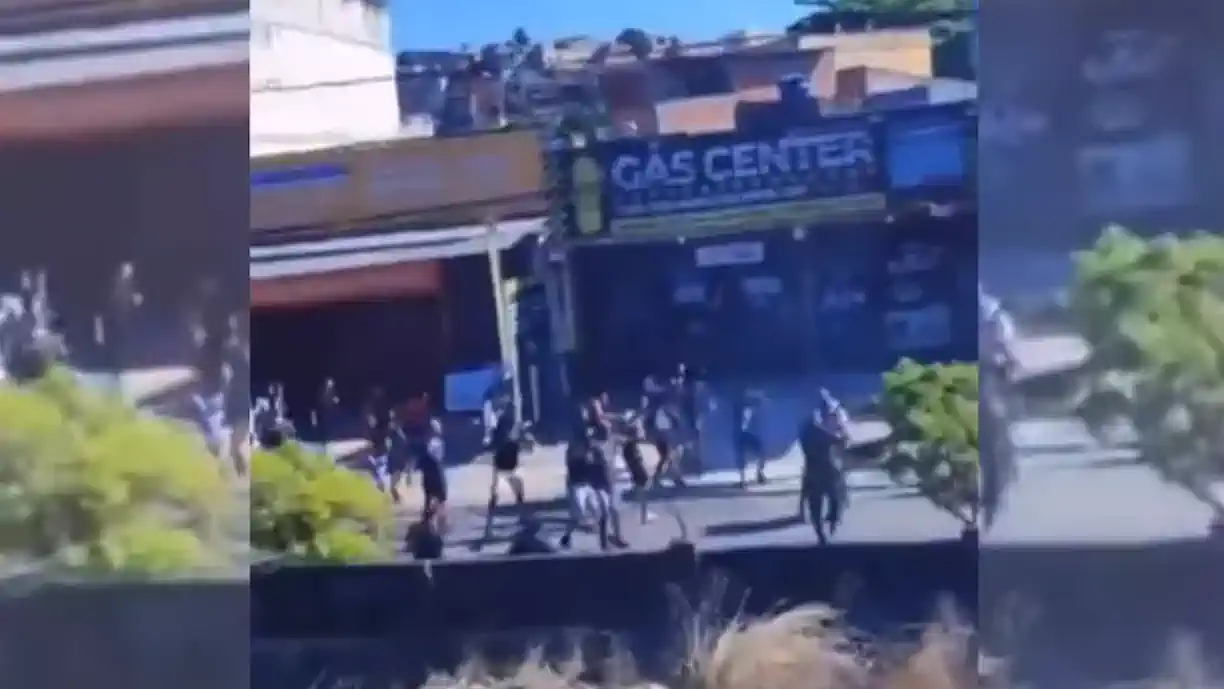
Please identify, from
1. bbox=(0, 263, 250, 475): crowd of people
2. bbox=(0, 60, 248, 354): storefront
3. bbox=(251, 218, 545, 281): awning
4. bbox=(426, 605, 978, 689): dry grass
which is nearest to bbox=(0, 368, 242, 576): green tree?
bbox=(0, 263, 250, 475): crowd of people

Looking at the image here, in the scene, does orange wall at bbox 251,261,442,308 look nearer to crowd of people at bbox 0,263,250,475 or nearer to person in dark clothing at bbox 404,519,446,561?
crowd of people at bbox 0,263,250,475

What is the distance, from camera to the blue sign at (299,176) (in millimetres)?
4746

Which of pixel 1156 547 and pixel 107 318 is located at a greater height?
pixel 107 318

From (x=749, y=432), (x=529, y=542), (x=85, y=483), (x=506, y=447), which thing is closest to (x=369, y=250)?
(x=506, y=447)

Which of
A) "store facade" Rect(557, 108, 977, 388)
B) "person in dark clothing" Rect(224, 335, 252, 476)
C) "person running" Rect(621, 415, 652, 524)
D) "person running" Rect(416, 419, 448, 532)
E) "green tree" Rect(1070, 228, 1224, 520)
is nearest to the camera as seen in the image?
"green tree" Rect(1070, 228, 1224, 520)

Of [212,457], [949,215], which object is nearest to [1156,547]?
A: [949,215]

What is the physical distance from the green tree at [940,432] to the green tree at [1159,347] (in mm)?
303

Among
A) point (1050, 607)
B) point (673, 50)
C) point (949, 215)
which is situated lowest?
point (1050, 607)

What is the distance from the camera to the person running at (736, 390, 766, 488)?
176 inches

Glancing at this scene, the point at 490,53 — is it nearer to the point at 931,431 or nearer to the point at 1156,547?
the point at 931,431

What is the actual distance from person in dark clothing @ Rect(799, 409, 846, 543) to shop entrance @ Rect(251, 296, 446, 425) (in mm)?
1020

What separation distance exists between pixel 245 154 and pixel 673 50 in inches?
48.6

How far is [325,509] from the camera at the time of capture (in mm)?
4680

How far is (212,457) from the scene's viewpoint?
15.6 feet
